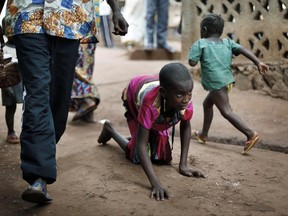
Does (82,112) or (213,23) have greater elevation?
(213,23)

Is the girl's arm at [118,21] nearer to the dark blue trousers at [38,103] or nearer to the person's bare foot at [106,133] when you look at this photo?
the dark blue trousers at [38,103]

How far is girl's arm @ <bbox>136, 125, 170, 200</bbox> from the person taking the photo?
305 cm

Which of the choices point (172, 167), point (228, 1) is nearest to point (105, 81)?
point (228, 1)

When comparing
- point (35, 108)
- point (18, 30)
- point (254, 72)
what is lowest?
point (254, 72)

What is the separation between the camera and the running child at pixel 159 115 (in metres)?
3.12

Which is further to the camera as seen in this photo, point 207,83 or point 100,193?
point 207,83

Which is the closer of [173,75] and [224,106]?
[173,75]

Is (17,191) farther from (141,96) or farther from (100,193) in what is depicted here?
(141,96)

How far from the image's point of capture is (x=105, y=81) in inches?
300

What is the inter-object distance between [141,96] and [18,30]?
100cm

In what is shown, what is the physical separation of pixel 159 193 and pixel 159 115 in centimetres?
59

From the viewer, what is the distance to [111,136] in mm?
4180

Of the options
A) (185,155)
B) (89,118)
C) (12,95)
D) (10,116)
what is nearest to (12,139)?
(10,116)

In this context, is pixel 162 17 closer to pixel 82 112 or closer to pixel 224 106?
pixel 82 112
